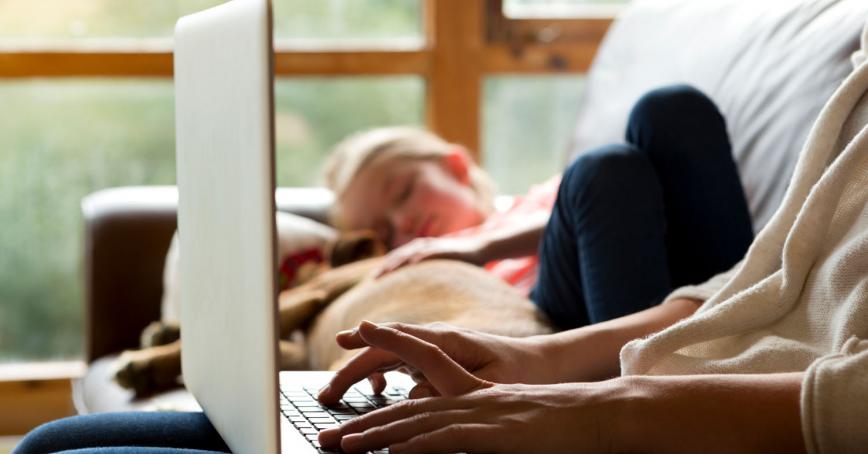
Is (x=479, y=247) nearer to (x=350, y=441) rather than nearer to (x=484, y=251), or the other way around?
(x=484, y=251)

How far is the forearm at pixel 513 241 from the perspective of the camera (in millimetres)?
1813

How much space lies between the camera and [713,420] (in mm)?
809

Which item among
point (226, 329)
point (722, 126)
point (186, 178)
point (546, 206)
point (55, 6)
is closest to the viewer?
point (226, 329)

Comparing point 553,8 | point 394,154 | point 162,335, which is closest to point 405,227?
point 394,154

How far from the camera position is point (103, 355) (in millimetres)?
2086

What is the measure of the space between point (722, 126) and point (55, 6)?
6.06 ft

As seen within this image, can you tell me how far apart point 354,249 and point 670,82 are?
652 mm

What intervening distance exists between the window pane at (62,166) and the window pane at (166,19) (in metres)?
0.12

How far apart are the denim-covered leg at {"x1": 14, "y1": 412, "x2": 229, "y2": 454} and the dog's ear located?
105cm

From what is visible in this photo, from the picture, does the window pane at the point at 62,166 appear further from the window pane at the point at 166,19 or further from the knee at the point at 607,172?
the knee at the point at 607,172

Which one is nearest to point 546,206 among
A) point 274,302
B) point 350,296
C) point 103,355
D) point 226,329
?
point 350,296

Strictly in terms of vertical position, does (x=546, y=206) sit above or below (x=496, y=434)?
below

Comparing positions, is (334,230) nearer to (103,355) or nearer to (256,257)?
(103,355)

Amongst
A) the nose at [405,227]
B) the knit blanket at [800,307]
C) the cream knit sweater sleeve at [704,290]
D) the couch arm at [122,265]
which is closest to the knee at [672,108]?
the cream knit sweater sleeve at [704,290]
